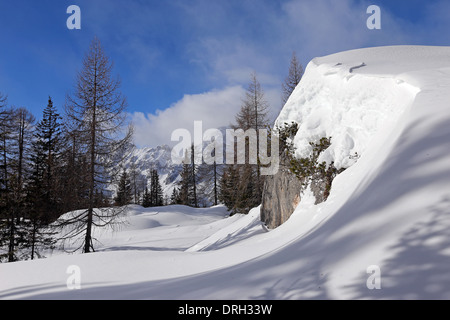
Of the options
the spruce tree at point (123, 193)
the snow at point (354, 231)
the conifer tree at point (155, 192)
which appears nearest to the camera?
the snow at point (354, 231)

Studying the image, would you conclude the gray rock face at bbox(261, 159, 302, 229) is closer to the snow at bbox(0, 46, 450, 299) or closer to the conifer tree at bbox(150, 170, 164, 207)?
the snow at bbox(0, 46, 450, 299)

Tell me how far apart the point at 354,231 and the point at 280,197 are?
5.86 meters

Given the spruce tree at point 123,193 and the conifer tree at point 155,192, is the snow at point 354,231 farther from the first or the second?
the conifer tree at point 155,192

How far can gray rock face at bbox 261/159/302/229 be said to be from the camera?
809 centimetres

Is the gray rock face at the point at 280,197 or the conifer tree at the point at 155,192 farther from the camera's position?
the conifer tree at the point at 155,192

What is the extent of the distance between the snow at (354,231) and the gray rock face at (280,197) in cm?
79

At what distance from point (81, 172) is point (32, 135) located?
16.7 meters

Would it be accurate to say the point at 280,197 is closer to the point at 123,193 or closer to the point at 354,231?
the point at 354,231

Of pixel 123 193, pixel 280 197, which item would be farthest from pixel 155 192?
pixel 280 197

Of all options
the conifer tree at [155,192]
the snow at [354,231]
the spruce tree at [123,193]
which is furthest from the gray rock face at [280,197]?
the conifer tree at [155,192]

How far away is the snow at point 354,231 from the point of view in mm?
2303

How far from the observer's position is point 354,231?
2.93m

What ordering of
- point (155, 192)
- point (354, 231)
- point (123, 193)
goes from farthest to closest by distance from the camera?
point (155, 192) < point (123, 193) < point (354, 231)

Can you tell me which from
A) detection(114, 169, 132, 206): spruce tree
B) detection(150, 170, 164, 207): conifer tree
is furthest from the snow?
detection(150, 170, 164, 207): conifer tree
